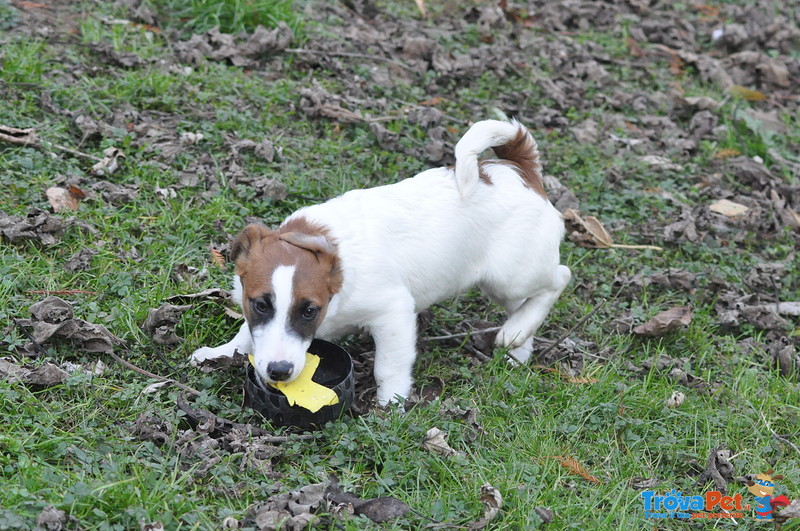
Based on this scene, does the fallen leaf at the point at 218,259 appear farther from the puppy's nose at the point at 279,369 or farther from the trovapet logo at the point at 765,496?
the trovapet logo at the point at 765,496

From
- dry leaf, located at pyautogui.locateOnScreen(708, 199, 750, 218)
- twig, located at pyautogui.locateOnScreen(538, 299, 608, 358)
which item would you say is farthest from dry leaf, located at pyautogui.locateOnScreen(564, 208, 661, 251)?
dry leaf, located at pyautogui.locateOnScreen(708, 199, 750, 218)

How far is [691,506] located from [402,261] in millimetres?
1853

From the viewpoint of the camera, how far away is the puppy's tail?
4.80m

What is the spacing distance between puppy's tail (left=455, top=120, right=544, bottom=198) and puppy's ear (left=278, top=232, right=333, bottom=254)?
981mm

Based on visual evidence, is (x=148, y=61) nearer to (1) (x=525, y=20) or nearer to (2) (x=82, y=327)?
(2) (x=82, y=327)

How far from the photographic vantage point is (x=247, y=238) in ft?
14.0

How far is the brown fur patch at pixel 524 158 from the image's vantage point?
5.25 meters

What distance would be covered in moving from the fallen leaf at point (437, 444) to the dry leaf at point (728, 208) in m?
3.75

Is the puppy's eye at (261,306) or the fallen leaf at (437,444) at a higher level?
the puppy's eye at (261,306)

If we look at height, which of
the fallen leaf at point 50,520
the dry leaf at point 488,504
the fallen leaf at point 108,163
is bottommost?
the fallen leaf at point 108,163

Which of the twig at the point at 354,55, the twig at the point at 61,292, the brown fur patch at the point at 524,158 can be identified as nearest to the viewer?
the twig at the point at 61,292

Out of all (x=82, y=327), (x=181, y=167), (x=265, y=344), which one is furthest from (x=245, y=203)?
(x=265, y=344)

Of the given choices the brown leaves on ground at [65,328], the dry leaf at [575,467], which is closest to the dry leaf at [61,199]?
the brown leaves on ground at [65,328]

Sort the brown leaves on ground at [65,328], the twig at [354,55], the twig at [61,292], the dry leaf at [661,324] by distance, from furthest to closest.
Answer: the twig at [354,55]
the dry leaf at [661,324]
the twig at [61,292]
the brown leaves on ground at [65,328]
